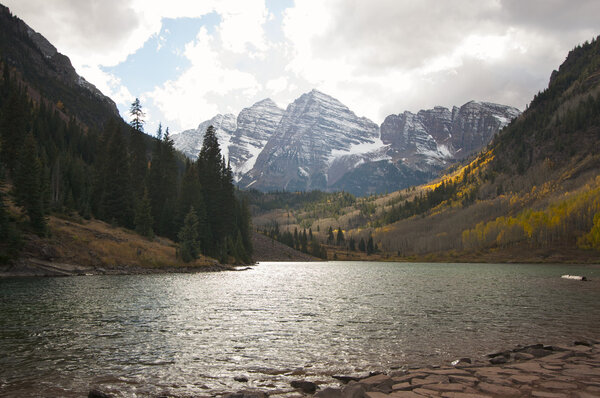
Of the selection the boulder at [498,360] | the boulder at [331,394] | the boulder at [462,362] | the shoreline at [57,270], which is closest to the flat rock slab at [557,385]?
the boulder at [498,360]

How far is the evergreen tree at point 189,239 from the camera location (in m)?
99.2

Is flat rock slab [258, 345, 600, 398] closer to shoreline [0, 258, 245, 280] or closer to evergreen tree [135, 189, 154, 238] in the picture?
shoreline [0, 258, 245, 280]

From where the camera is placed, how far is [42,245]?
7112 cm

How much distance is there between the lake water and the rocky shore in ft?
9.23

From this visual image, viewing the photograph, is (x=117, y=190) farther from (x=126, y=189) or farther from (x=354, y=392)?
(x=354, y=392)

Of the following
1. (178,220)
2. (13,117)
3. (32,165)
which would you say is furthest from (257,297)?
(13,117)

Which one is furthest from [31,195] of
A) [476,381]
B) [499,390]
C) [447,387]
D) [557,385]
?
[557,385]

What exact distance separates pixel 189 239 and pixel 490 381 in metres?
96.3

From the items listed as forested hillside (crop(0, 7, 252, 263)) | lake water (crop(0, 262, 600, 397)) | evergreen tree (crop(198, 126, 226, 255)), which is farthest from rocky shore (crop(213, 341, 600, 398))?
evergreen tree (crop(198, 126, 226, 255))

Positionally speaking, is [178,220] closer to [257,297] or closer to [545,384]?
[257,297]

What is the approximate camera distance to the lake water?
19625mm

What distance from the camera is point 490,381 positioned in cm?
1541

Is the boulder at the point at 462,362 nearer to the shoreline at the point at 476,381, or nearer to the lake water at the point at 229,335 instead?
the shoreline at the point at 476,381

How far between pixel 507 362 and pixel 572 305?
3265cm
